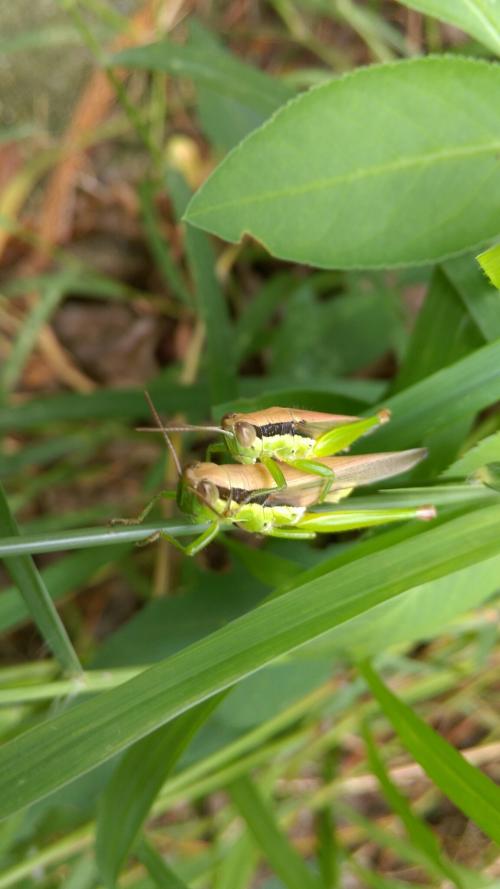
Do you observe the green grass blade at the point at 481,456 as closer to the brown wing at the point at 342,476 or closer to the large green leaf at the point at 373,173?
the brown wing at the point at 342,476

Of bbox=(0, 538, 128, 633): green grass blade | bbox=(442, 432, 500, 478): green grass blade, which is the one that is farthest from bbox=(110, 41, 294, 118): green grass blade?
bbox=(0, 538, 128, 633): green grass blade

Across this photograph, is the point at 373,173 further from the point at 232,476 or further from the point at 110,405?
the point at 110,405

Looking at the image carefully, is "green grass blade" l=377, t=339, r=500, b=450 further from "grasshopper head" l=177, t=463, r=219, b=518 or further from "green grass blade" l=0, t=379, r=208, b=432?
"green grass blade" l=0, t=379, r=208, b=432

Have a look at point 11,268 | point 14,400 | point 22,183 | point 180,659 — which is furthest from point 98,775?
point 22,183

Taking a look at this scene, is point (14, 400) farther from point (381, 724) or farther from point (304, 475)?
point (304, 475)

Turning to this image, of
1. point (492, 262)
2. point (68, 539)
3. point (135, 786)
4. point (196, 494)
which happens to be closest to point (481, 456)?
point (492, 262)
